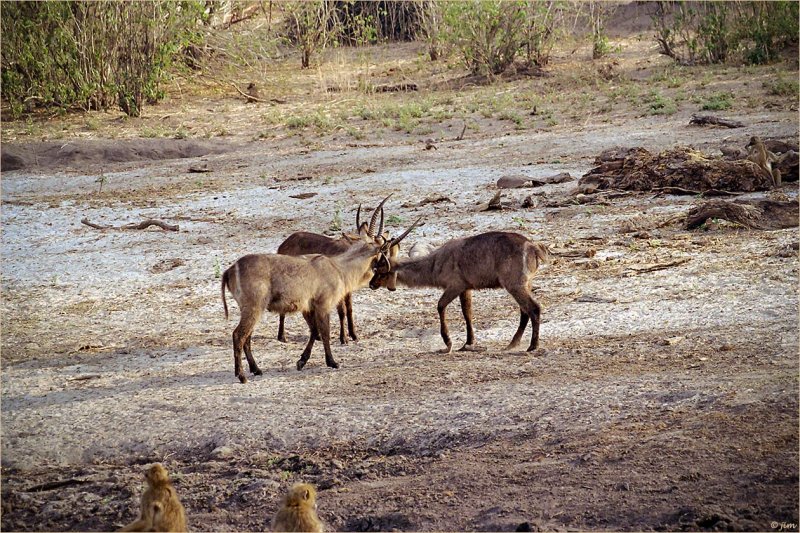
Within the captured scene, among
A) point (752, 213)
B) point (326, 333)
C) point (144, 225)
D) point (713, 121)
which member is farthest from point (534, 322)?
point (713, 121)

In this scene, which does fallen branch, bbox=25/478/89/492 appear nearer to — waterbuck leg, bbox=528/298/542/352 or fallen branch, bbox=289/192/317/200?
waterbuck leg, bbox=528/298/542/352

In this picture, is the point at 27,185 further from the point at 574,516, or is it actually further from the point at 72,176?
the point at 574,516

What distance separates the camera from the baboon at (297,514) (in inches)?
164

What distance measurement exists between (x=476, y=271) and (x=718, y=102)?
9.57 m

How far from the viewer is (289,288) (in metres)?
7.07

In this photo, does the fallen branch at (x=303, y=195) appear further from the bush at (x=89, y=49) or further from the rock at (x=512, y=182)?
the bush at (x=89, y=49)

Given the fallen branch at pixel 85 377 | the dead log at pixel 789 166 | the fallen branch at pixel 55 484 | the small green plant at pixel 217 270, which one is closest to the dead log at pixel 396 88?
the dead log at pixel 789 166

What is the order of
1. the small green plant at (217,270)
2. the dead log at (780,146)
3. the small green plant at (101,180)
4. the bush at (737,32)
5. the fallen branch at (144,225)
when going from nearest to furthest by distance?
the small green plant at (217,270), the fallen branch at (144,225), the dead log at (780,146), the small green plant at (101,180), the bush at (737,32)

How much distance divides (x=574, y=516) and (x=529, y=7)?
16.9 m

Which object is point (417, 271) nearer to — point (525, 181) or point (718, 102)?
point (525, 181)

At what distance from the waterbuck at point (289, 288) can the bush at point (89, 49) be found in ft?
39.4

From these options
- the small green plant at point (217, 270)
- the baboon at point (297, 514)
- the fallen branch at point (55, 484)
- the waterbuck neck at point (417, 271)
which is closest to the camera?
the baboon at point (297, 514)

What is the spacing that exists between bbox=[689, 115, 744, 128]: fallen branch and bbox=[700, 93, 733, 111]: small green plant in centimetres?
87

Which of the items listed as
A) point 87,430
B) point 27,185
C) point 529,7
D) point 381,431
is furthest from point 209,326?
point 529,7
